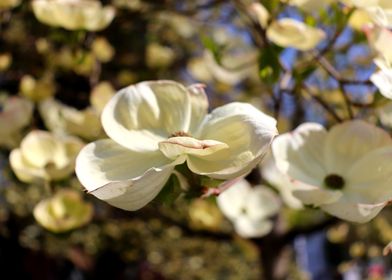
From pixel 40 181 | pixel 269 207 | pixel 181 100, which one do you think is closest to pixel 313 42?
pixel 181 100

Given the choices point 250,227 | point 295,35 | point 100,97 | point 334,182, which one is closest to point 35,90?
point 100,97

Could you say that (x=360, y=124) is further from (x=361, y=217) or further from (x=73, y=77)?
(x=73, y=77)

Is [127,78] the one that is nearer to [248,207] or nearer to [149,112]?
[248,207]

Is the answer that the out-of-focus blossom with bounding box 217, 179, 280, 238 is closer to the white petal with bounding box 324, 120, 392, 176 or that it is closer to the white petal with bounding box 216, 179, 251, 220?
the white petal with bounding box 216, 179, 251, 220

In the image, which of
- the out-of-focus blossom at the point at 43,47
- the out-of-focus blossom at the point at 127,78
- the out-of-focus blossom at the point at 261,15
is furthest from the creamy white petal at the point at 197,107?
the out-of-focus blossom at the point at 127,78

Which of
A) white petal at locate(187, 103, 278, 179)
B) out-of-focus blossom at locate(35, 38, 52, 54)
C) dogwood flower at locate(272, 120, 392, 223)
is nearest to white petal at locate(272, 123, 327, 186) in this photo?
dogwood flower at locate(272, 120, 392, 223)

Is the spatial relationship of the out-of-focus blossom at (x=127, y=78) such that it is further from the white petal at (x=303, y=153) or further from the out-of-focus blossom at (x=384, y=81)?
the out-of-focus blossom at (x=384, y=81)

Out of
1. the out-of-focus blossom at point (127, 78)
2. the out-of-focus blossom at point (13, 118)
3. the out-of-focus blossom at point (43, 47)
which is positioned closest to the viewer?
the out-of-focus blossom at point (13, 118)
